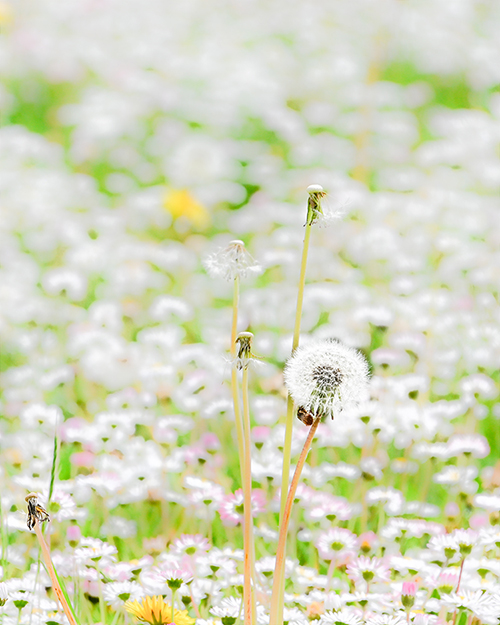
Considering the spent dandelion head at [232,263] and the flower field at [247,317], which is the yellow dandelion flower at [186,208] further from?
the spent dandelion head at [232,263]

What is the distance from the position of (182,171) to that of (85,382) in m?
1.74

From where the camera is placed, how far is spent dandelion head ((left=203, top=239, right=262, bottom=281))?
38.4 inches

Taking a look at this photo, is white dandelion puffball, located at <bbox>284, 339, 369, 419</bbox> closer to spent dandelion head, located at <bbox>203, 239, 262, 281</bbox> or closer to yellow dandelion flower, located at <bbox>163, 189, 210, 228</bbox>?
spent dandelion head, located at <bbox>203, 239, 262, 281</bbox>

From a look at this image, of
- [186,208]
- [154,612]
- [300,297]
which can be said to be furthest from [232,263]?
[186,208]

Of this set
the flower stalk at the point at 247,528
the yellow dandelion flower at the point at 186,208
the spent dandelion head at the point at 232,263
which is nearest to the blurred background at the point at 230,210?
the yellow dandelion flower at the point at 186,208

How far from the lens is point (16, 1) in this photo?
5.73 metres

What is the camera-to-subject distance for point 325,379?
0.94 meters

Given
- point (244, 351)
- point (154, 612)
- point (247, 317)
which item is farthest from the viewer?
point (247, 317)

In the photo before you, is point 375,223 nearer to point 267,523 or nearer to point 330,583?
point 267,523

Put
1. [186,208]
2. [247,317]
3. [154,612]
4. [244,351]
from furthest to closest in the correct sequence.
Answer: [186,208]
[247,317]
[154,612]
[244,351]

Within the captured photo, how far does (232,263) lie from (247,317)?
64.0 inches

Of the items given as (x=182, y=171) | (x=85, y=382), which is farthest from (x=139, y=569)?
(x=182, y=171)

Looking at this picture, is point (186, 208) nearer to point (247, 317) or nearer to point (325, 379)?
point (247, 317)

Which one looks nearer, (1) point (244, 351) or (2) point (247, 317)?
(1) point (244, 351)
